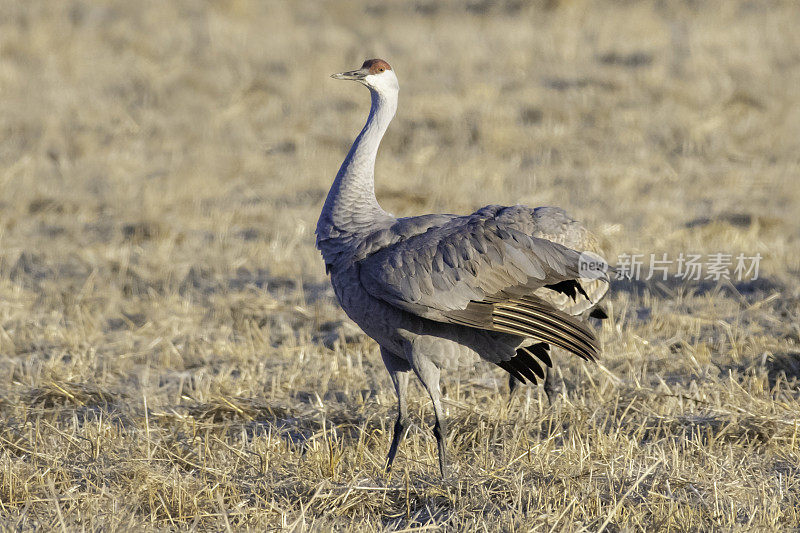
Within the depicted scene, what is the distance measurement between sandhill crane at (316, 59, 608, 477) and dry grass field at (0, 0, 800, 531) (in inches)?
19.0

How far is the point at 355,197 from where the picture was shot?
181 inches

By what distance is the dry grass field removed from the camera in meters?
4.13

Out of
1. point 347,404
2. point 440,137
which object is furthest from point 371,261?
point 440,137

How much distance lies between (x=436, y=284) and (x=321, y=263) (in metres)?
4.05

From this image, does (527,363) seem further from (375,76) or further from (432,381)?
(375,76)

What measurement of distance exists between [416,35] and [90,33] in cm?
488

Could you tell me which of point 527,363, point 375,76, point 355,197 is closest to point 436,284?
point 355,197

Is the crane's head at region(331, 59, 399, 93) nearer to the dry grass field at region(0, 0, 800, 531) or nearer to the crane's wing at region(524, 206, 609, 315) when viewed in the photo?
the crane's wing at region(524, 206, 609, 315)

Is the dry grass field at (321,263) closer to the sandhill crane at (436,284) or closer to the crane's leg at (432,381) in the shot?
the crane's leg at (432,381)

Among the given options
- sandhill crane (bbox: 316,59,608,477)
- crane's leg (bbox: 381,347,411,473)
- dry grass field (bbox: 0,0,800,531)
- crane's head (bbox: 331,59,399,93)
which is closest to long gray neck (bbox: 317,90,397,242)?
sandhill crane (bbox: 316,59,608,477)
